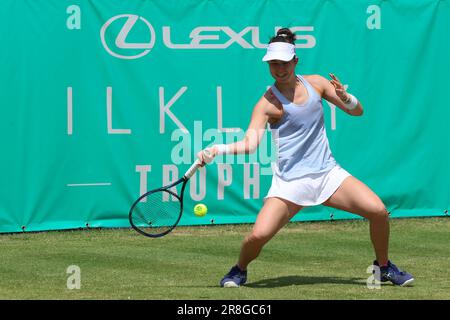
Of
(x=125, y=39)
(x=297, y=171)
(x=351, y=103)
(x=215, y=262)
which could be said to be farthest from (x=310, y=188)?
(x=125, y=39)

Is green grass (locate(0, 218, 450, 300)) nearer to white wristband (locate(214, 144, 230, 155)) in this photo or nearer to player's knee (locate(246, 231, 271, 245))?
player's knee (locate(246, 231, 271, 245))

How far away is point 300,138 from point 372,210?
72 cm

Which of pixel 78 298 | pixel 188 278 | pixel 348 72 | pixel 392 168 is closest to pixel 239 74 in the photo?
pixel 348 72

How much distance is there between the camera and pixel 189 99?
11.8 meters

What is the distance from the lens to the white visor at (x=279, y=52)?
7.58 m

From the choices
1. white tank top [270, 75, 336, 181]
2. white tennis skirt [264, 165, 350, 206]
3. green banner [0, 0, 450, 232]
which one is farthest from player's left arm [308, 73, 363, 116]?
green banner [0, 0, 450, 232]

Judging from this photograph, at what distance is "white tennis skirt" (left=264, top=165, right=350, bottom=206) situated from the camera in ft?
25.4

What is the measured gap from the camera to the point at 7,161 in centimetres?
1121

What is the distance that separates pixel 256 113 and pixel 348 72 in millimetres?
4728

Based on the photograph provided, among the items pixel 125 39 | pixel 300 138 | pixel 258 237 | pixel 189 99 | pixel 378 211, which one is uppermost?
pixel 125 39

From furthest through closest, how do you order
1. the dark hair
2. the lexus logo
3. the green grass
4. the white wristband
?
the lexus logo < the dark hair < the green grass < the white wristband

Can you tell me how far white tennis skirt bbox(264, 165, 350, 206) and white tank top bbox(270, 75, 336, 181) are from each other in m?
0.04

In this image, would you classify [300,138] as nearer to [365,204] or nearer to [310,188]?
[310,188]

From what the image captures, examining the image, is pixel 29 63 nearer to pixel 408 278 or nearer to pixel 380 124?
pixel 380 124
